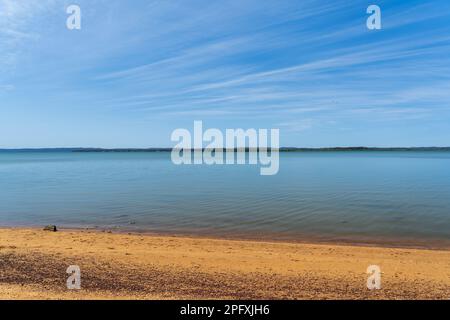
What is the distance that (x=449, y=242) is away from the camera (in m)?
14.9

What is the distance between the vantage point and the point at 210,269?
10172 mm

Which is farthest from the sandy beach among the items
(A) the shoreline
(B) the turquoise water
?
(B) the turquoise water

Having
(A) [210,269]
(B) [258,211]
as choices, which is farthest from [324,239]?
(A) [210,269]

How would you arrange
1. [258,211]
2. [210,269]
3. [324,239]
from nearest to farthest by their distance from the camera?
1. [210,269]
2. [324,239]
3. [258,211]

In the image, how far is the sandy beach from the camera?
8070 mm

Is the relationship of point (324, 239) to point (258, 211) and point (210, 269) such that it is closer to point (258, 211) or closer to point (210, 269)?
point (258, 211)

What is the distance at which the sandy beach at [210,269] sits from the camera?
26.5ft

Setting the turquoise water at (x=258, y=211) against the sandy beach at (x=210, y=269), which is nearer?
the sandy beach at (x=210, y=269)

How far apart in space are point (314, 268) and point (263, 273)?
1.52 m

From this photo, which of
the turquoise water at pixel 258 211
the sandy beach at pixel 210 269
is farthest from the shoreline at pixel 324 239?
the sandy beach at pixel 210 269

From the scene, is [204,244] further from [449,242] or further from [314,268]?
[449,242]

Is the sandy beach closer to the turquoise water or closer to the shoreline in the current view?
the shoreline

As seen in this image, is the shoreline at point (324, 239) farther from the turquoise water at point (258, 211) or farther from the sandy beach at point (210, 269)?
the sandy beach at point (210, 269)
